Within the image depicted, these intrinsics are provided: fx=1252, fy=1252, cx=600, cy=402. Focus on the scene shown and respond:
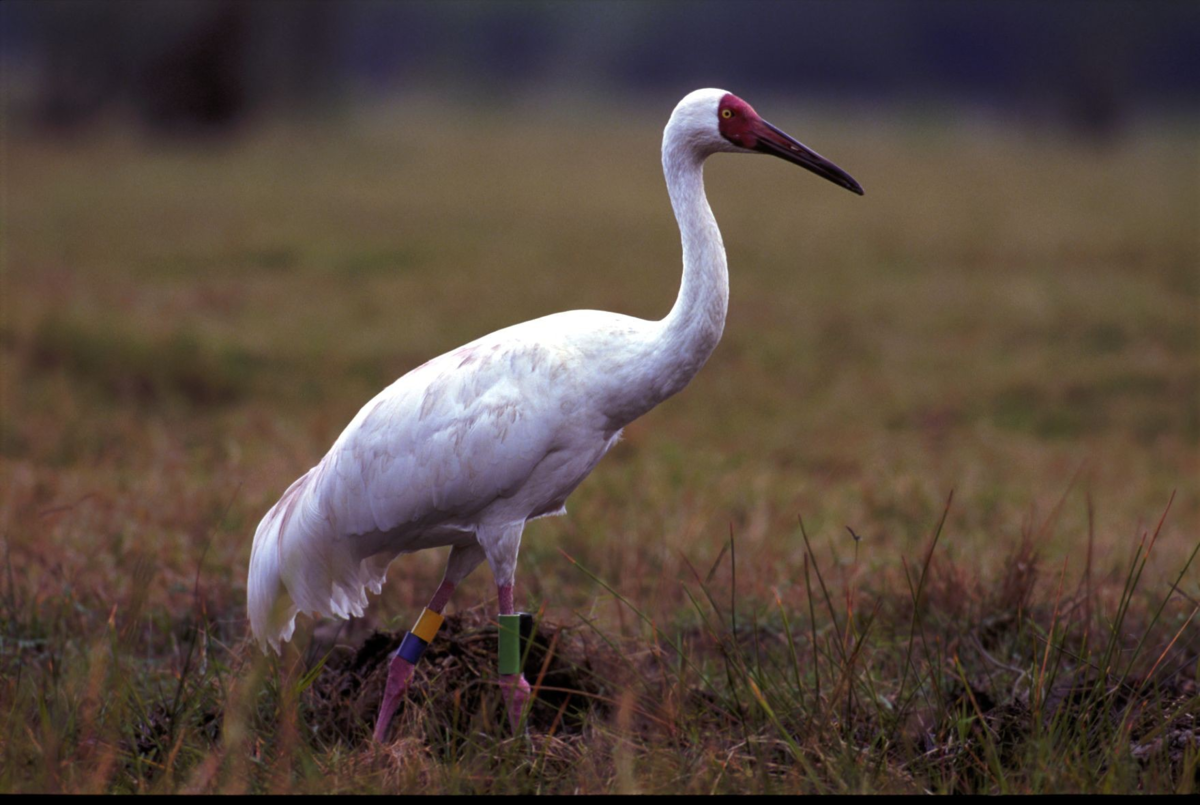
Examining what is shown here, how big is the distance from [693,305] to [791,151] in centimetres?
55

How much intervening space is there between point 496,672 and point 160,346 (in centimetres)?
513

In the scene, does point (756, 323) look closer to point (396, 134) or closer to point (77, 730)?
point (77, 730)

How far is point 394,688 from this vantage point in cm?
347

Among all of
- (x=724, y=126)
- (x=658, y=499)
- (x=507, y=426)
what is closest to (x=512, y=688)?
(x=507, y=426)

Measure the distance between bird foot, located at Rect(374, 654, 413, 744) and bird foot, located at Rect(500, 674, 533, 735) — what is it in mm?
269

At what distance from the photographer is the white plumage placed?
3.33 m

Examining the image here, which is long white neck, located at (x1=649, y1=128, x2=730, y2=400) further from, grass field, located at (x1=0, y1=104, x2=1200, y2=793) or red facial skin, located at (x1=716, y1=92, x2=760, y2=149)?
grass field, located at (x1=0, y1=104, x2=1200, y2=793)

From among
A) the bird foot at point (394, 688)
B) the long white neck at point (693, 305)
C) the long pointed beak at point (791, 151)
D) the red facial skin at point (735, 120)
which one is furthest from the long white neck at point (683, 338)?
the bird foot at point (394, 688)

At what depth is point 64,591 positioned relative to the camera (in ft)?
14.2

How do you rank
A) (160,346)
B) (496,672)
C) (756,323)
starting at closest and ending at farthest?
1. (496,672)
2. (160,346)
3. (756,323)

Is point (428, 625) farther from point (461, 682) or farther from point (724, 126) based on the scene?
point (724, 126)

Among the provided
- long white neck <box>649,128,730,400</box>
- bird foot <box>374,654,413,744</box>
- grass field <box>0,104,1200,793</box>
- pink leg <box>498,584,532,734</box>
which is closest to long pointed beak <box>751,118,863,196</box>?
long white neck <box>649,128,730,400</box>

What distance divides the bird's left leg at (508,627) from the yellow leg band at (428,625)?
0.20 m

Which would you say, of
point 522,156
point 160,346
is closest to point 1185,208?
point 522,156
